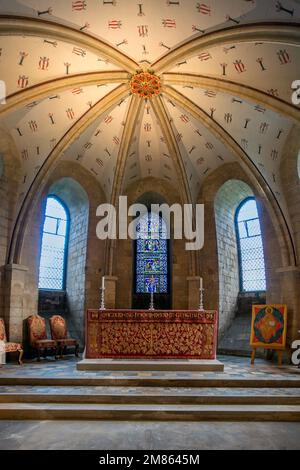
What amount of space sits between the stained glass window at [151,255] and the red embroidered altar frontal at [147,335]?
12.7ft

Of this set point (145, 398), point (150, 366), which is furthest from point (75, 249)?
point (145, 398)

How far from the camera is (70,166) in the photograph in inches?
469

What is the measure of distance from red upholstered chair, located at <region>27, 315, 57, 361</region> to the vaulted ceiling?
11.3 feet

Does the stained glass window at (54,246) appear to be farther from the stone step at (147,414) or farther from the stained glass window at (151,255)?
the stone step at (147,414)

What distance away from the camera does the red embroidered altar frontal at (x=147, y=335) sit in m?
8.36

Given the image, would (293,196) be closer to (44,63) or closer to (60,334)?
(44,63)

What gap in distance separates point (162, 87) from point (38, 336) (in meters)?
7.24

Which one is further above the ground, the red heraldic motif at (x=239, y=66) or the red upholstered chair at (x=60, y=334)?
the red heraldic motif at (x=239, y=66)

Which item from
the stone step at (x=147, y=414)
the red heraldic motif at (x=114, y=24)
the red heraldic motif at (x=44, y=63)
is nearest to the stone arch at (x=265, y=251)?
the stone step at (x=147, y=414)

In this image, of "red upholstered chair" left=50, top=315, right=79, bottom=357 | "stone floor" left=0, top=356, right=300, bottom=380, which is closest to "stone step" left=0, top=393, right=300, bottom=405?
"stone floor" left=0, top=356, right=300, bottom=380

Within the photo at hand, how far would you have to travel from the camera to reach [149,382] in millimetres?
6742

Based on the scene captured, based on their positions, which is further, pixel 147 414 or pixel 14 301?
pixel 14 301

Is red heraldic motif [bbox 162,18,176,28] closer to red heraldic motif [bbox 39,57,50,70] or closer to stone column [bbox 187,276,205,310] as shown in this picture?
red heraldic motif [bbox 39,57,50,70]

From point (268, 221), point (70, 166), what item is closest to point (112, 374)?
point (268, 221)
